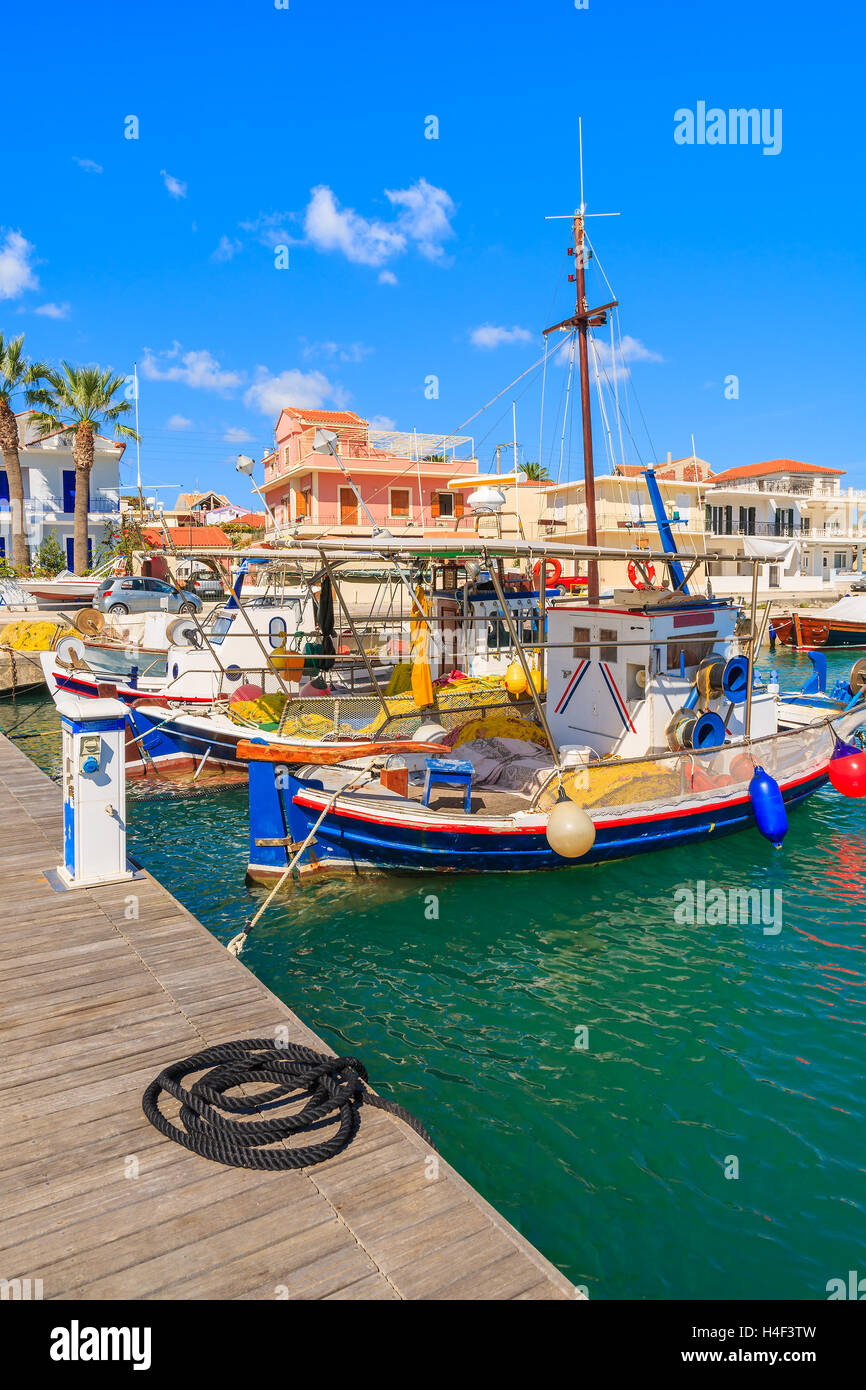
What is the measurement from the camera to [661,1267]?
4.57 m

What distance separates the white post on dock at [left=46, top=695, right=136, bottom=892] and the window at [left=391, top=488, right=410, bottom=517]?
34.6m

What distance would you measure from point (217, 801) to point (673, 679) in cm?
783

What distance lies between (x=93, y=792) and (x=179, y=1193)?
154 inches

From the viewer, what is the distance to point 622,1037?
22.5ft

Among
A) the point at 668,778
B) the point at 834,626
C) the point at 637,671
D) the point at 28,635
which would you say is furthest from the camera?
the point at 834,626

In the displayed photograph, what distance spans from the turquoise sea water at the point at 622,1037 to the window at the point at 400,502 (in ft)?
102

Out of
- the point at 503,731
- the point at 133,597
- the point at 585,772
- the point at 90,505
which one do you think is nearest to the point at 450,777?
the point at 585,772

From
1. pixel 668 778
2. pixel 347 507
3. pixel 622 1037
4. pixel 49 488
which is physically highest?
pixel 49 488

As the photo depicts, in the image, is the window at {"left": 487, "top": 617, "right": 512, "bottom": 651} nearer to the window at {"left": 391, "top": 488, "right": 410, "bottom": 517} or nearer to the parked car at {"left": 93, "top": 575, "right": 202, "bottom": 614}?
the parked car at {"left": 93, "top": 575, "right": 202, "bottom": 614}

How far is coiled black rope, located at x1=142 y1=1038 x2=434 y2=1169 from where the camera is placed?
155 inches

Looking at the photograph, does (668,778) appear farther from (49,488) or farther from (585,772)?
(49,488)

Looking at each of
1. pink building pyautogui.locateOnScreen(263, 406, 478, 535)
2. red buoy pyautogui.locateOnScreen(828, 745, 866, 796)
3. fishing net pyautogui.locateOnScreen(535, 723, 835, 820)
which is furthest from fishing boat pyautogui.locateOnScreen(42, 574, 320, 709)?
pink building pyautogui.locateOnScreen(263, 406, 478, 535)
